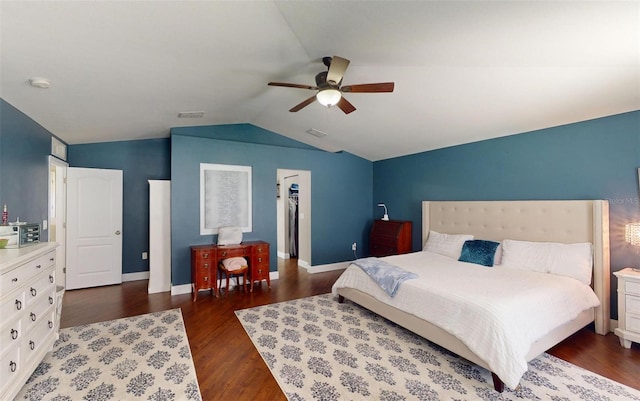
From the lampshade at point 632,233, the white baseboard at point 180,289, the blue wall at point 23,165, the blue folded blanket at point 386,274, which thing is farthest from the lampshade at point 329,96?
the white baseboard at point 180,289

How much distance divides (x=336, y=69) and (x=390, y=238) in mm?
3687

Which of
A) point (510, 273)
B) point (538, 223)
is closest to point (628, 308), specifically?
point (510, 273)

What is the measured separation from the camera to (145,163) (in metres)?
5.18

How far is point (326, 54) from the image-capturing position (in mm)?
2592

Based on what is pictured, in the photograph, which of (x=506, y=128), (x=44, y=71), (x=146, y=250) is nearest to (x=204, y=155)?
(x=146, y=250)

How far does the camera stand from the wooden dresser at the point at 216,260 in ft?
13.7

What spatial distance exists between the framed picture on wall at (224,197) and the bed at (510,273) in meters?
2.12

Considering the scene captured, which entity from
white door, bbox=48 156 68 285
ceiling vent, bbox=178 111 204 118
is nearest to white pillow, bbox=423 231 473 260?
ceiling vent, bbox=178 111 204 118

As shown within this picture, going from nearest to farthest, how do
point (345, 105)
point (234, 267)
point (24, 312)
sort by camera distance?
point (24, 312) → point (345, 105) → point (234, 267)

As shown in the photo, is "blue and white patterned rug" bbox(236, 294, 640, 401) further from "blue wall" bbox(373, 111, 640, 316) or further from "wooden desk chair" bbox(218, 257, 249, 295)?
"blue wall" bbox(373, 111, 640, 316)

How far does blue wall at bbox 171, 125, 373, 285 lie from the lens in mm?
4496

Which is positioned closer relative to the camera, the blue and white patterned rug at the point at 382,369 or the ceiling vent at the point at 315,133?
the blue and white patterned rug at the point at 382,369

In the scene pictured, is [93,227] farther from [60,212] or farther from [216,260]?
[216,260]

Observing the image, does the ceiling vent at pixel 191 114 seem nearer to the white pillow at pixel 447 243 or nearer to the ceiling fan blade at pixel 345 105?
the ceiling fan blade at pixel 345 105
